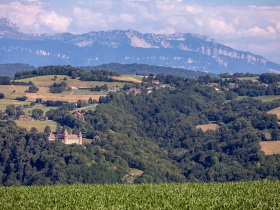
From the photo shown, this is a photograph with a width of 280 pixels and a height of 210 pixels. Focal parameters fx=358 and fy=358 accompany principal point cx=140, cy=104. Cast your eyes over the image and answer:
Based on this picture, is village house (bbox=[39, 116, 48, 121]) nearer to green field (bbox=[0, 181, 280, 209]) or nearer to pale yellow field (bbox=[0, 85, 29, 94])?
pale yellow field (bbox=[0, 85, 29, 94])

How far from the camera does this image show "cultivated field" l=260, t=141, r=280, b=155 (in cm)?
7338

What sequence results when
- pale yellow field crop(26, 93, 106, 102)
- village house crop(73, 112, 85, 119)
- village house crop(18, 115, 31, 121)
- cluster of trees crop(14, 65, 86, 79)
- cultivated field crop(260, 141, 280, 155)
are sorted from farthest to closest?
cluster of trees crop(14, 65, 86, 79), pale yellow field crop(26, 93, 106, 102), village house crop(73, 112, 85, 119), village house crop(18, 115, 31, 121), cultivated field crop(260, 141, 280, 155)

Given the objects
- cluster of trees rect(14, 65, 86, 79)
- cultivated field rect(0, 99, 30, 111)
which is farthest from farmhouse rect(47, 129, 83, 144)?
cluster of trees rect(14, 65, 86, 79)

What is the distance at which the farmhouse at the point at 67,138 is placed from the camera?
83.7 metres

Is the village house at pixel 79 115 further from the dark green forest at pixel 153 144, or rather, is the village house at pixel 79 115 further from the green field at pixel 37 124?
the green field at pixel 37 124

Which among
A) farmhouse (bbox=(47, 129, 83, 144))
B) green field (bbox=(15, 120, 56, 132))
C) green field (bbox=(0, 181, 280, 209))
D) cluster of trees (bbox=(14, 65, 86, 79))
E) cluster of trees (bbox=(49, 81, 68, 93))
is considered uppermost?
cluster of trees (bbox=(14, 65, 86, 79))

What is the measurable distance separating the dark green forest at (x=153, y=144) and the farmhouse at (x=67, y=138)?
10.6ft

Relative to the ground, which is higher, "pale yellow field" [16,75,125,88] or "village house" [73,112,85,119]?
"pale yellow field" [16,75,125,88]

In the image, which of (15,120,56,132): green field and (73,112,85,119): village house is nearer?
(15,120,56,132): green field

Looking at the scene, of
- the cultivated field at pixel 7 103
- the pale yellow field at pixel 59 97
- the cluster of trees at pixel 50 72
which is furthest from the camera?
the cluster of trees at pixel 50 72

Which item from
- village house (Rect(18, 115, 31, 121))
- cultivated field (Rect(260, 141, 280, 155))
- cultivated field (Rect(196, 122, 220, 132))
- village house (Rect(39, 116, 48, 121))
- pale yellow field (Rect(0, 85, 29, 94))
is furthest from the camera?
pale yellow field (Rect(0, 85, 29, 94))

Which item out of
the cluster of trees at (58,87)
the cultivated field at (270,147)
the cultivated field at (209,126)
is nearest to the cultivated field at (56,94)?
the cluster of trees at (58,87)

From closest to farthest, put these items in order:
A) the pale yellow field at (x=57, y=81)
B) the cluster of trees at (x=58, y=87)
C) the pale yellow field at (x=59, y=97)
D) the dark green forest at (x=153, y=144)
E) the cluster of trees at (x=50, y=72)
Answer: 1. the dark green forest at (x=153, y=144)
2. the pale yellow field at (x=59, y=97)
3. the cluster of trees at (x=58, y=87)
4. the pale yellow field at (x=57, y=81)
5. the cluster of trees at (x=50, y=72)

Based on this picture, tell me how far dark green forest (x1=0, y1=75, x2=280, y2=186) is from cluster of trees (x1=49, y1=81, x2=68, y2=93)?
16.6 m
